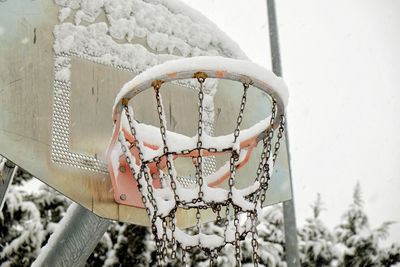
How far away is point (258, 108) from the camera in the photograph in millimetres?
3109

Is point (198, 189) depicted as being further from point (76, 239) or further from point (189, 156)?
point (76, 239)

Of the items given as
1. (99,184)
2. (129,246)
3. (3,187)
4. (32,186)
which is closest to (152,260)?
(129,246)

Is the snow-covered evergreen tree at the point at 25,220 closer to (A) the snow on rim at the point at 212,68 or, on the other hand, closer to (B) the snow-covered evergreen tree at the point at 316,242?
(B) the snow-covered evergreen tree at the point at 316,242

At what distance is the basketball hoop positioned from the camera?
7.86ft

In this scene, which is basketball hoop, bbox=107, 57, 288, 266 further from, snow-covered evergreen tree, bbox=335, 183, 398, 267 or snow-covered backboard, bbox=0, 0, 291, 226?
snow-covered evergreen tree, bbox=335, 183, 398, 267

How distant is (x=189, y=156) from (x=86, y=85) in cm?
63

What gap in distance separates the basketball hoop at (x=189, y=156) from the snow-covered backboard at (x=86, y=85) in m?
0.15

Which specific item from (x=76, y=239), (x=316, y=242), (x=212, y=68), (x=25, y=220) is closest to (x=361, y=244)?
(x=316, y=242)

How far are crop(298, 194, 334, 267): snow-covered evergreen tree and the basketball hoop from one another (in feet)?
14.5

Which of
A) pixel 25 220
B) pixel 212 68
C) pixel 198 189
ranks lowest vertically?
pixel 198 189

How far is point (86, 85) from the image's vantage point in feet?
9.35

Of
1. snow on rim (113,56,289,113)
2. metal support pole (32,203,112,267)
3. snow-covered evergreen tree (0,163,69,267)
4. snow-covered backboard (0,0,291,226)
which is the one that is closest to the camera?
snow on rim (113,56,289,113)

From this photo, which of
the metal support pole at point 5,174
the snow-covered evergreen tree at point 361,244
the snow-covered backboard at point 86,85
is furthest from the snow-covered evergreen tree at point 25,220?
the snow-covered backboard at point 86,85

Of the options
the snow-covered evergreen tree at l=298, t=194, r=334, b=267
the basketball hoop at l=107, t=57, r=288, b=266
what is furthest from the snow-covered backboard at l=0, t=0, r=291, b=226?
the snow-covered evergreen tree at l=298, t=194, r=334, b=267
